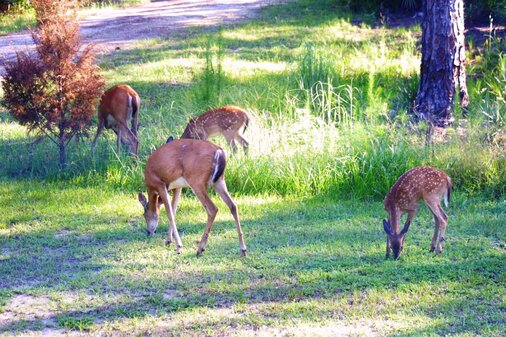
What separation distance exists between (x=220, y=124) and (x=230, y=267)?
4.03 meters

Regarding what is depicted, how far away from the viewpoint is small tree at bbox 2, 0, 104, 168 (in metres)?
12.0

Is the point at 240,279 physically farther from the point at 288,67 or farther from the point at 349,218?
the point at 288,67

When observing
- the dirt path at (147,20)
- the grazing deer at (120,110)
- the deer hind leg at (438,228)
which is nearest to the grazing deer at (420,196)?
the deer hind leg at (438,228)

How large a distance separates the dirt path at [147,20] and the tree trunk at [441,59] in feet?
25.8

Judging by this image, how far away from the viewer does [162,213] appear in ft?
34.8

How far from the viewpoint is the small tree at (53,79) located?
1200 centimetres

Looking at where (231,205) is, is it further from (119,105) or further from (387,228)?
(119,105)

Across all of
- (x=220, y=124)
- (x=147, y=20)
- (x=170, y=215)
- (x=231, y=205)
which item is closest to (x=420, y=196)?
(x=231, y=205)

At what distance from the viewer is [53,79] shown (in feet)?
39.7

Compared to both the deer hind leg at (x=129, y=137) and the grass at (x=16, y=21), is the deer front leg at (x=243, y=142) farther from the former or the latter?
the grass at (x=16, y=21)

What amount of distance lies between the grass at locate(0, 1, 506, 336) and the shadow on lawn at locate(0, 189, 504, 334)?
25 millimetres

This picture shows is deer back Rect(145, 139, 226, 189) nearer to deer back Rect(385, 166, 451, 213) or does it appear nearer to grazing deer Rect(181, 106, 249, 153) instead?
deer back Rect(385, 166, 451, 213)

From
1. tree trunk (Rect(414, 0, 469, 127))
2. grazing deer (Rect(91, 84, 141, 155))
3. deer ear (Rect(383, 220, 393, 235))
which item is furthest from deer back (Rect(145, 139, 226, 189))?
tree trunk (Rect(414, 0, 469, 127))

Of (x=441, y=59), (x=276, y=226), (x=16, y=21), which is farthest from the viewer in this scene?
(x=16, y=21)
